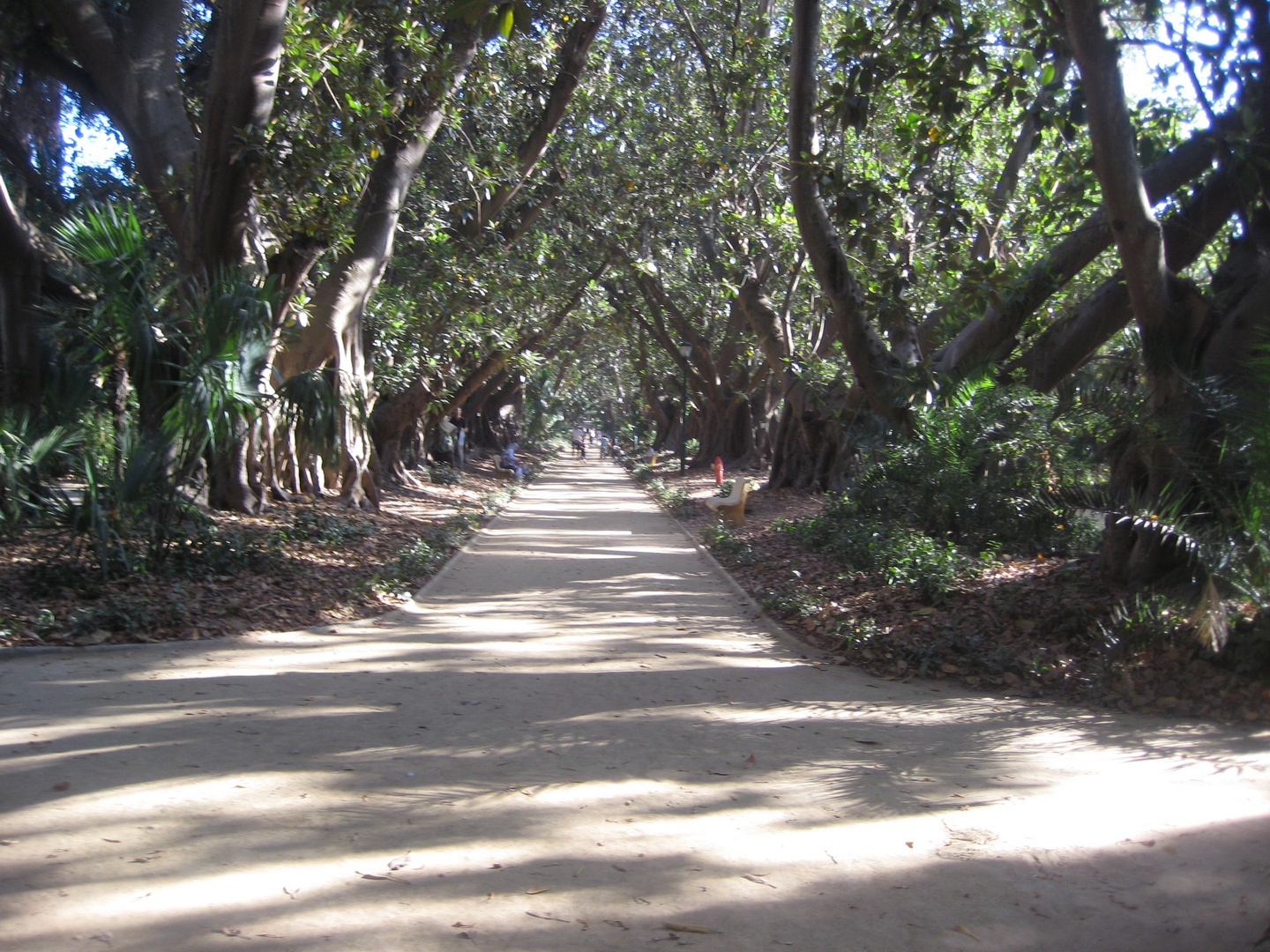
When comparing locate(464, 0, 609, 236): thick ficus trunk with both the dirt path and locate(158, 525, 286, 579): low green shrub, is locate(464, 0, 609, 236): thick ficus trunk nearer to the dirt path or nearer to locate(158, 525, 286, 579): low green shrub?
locate(158, 525, 286, 579): low green shrub

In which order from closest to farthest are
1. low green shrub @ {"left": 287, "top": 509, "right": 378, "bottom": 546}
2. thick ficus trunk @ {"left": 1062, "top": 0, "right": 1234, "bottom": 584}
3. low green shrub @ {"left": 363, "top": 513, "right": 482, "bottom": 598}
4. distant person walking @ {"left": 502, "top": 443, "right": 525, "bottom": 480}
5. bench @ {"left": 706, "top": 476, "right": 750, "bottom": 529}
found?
thick ficus trunk @ {"left": 1062, "top": 0, "right": 1234, "bottom": 584}
low green shrub @ {"left": 363, "top": 513, "right": 482, "bottom": 598}
low green shrub @ {"left": 287, "top": 509, "right": 378, "bottom": 546}
bench @ {"left": 706, "top": 476, "right": 750, "bottom": 529}
distant person walking @ {"left": 502, "top": 443, "right": 525, "bottom": 480}

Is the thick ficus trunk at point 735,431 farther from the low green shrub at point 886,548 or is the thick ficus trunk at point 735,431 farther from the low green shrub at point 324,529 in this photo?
the low green shrub at point 324,529

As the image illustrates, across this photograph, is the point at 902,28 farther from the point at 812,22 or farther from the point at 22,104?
the point at 22,104

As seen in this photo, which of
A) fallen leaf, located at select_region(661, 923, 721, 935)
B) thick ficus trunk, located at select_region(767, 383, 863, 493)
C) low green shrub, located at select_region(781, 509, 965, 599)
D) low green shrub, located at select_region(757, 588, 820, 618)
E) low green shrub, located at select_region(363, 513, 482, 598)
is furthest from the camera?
thick ficus trunk, located at select_region(767, 383, 863, 493)

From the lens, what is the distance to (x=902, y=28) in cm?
1022

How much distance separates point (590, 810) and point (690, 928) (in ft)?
3.64

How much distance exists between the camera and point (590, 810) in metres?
4.46

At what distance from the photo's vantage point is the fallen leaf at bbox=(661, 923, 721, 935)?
3.40 m

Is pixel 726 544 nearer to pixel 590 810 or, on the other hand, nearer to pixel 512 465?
pixel 590 810

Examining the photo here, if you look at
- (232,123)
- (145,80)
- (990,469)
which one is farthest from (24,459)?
(990,469)

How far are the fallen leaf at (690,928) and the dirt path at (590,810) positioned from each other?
0.01 m

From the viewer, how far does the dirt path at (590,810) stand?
3438 millimetres

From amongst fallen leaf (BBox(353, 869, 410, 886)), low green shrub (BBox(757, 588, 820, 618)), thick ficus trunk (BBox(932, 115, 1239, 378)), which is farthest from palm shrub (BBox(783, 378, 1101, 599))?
fallen leaf (BBox(353, 869, 410, 886))

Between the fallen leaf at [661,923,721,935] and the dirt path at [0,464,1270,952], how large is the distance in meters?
0.01
